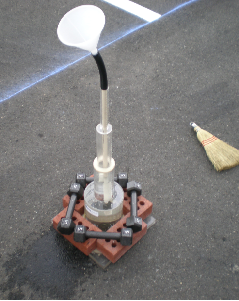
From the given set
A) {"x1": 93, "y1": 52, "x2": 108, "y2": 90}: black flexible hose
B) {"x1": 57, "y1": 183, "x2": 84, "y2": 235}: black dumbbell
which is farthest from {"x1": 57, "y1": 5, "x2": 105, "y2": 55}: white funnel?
{"x1": 57, "y1": 183, "x2": 84, "y2": 235}: black dumbbell

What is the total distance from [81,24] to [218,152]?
170cm

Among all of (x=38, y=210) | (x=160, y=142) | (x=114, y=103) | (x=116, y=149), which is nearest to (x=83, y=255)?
(x=38, y=210)

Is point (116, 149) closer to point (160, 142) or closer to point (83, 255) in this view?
point (160, 142)

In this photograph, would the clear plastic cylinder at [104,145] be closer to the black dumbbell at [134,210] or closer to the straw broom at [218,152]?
the black dumbbell at [134,210]

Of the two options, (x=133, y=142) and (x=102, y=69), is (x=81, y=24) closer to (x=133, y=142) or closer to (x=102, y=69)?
(x=102, y=69)

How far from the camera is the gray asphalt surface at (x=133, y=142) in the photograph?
216cm

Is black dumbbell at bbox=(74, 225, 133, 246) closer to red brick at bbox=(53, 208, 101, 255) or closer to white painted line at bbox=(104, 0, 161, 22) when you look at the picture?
red brick at bbox=(53, 208, 101, 255)

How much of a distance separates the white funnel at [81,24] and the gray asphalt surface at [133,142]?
135cm

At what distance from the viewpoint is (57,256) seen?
2.23 meters

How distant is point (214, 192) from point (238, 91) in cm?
126

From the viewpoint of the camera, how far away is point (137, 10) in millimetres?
4297

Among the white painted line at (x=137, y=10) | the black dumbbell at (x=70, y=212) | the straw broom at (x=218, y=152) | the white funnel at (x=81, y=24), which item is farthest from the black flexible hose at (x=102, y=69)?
the white painted line at (x=137, y=10)

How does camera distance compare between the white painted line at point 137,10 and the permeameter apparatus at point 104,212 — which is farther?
the white painted line at point 137,10

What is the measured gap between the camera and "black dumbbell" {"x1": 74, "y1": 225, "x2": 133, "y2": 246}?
1.99m
